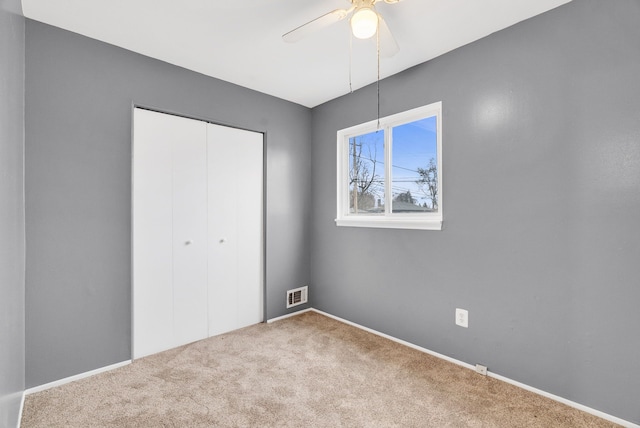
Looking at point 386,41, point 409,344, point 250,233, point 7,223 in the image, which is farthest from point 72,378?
point 386,41

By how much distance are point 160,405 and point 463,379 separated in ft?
6.49

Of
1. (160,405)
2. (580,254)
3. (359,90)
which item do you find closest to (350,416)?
(160,405)

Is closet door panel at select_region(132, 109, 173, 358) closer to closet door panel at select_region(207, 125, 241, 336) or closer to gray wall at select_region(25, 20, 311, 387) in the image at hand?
gray wall at select_region(25, 20, 311, 387)

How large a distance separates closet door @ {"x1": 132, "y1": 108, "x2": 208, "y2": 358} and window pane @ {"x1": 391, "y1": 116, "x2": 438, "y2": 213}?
1786mm

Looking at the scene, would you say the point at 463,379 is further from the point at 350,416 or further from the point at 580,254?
the point at 580,254

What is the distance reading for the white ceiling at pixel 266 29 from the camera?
1.86 metres

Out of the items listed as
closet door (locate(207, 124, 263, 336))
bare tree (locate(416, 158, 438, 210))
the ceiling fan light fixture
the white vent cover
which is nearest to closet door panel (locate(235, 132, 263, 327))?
closet door (locate(207, 124, 263, 336))

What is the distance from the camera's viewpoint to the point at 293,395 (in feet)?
6.46

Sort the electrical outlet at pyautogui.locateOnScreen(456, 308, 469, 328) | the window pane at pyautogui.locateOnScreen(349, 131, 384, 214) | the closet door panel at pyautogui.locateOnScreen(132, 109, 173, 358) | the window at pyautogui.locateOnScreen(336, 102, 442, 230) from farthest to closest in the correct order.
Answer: the window pane at pyautogui.locateOnScreen(349, 131, 384, 214), the window at pyautogui.locateOnScreen(336, 102, 442, 230), the closet door panel at pyautogui.locateOnScreen(132, 109, 173, 358), the electrical outlet at pyautogui.locateOnScreen(456, 308, 469, 328)

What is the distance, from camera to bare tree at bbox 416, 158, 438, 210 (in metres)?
2.62

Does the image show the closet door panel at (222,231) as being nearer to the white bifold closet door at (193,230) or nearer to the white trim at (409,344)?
the white bifold closet door at (193,230)

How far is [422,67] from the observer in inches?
101

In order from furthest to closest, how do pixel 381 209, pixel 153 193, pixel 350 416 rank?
pixel 381 209 → pixel 153 193 → pixel 350 416

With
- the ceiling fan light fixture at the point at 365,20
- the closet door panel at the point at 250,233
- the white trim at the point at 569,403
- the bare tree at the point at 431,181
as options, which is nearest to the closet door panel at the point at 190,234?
the closet door panel at the point at 250,233
